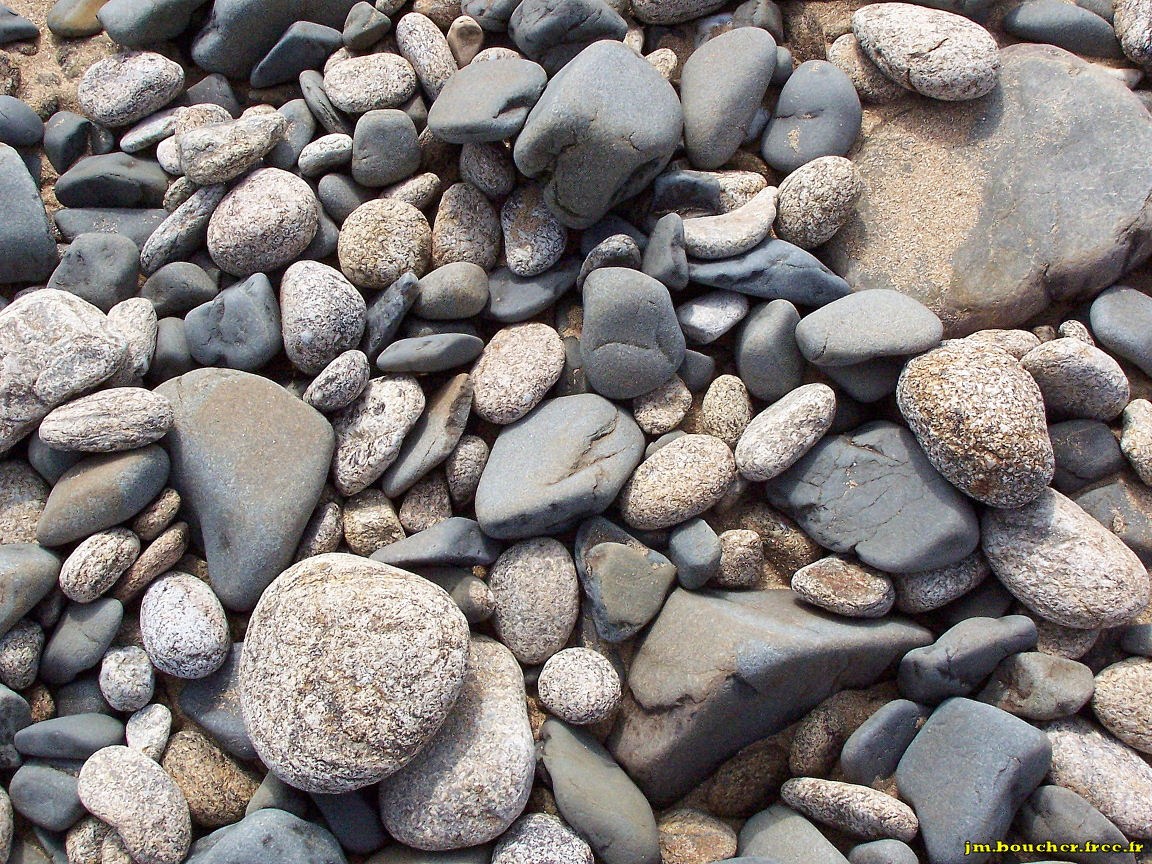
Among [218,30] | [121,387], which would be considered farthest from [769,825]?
[218,30]

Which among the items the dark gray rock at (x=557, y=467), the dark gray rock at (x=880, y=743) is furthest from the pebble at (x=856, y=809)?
the dark gray rock at (x=557, y=467)

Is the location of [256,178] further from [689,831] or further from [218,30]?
[689,831]

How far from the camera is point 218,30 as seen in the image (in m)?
3.28

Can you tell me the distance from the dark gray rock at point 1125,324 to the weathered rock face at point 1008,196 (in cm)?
8

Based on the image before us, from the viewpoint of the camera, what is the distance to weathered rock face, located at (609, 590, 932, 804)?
2510 mm

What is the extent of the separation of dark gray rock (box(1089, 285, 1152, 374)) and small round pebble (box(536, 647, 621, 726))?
225 cm

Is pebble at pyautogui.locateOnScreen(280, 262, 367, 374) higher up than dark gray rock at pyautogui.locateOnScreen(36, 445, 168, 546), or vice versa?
pebble at pyautogui.locateOnScreen(280, 262, 367, 374)

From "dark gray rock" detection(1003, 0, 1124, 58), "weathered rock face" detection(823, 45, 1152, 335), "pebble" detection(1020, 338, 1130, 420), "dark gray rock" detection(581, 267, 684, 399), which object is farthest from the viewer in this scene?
"dark gray rock" detection(1003, 0, 1124, 58)

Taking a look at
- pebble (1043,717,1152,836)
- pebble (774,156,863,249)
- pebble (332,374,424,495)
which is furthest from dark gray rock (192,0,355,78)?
pebble (1043,717,1152,836)

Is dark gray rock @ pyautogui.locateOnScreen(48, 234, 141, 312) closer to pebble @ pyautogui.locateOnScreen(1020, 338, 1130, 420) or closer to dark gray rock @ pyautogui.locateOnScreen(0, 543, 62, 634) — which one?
dark gray rock @ pyautogui.locateOnScreen(0, 543, 62, 634)

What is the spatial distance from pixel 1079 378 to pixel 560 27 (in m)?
2.34

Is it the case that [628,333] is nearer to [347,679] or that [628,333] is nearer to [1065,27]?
[347,679]

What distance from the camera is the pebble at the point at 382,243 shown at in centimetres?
296

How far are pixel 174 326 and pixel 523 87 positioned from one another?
1.66m
